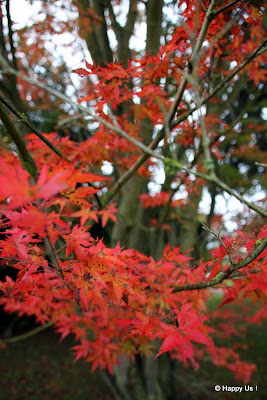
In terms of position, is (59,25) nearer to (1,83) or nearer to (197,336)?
(1,83)

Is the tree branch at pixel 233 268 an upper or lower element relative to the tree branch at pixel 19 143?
lower

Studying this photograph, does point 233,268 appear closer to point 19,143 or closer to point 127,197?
point 19,143

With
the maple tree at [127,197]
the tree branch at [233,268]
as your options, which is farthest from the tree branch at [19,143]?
the tree branch at [233,268]

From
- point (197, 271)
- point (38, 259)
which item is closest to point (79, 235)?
point (38, 259)

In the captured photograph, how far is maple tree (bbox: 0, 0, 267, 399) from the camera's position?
1.21 m

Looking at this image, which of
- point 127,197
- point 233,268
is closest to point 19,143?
point 233,268

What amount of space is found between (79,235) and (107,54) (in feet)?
7.51

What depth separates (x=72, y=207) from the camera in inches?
96.7

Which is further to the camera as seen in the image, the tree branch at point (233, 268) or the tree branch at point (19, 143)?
the tree branch at point (19, 143)

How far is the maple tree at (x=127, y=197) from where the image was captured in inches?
47.5

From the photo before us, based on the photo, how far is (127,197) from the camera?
137 inches

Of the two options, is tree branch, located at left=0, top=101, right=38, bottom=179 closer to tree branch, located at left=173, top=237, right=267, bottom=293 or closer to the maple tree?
the maple tree

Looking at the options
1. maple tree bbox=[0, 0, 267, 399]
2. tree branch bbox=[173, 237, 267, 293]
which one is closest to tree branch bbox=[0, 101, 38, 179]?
maple tree bbox=[0, 0, 267, 399]

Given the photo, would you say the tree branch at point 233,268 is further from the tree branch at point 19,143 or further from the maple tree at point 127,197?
the tree branch at point 19,143
